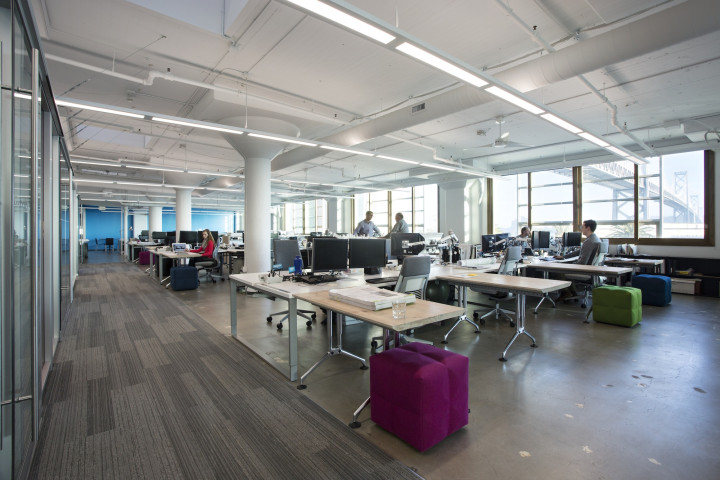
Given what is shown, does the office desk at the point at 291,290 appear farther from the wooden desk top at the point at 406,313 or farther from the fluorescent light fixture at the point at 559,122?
the fluorescent light fixture at the point at 559,122

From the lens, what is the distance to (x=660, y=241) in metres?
7.70

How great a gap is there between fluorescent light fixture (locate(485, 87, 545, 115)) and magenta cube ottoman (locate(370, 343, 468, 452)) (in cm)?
284

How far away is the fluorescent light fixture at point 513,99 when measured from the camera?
3.59 metres

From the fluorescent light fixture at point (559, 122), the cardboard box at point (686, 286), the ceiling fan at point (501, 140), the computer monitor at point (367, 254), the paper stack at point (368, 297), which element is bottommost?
the cardboard box at point (686, 286)

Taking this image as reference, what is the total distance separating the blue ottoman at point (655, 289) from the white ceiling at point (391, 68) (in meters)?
2.95

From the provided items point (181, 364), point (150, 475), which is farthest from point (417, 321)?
point (181, 364)

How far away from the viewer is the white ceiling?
349cm

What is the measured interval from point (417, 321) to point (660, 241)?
8.68 metres

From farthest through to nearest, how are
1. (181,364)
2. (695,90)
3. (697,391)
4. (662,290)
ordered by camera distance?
1. (662,290)
2. (695,90)
3. (181,364)
4. (697,391)

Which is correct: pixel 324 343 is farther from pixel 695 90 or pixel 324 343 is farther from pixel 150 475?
pixel 695 90

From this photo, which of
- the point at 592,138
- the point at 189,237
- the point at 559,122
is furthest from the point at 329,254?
the point at 189,237

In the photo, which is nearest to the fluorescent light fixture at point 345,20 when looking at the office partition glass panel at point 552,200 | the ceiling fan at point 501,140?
the ceiling fan at point 501,140

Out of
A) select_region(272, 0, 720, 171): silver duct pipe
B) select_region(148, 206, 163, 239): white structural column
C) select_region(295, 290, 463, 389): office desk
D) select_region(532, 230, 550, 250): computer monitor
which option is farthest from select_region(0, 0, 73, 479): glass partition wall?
select_region(148, 206, 163, 239): white structural column

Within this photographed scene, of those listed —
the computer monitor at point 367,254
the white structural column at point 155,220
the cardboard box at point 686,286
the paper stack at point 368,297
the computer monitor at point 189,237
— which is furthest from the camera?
the white structural column at point 155,220
